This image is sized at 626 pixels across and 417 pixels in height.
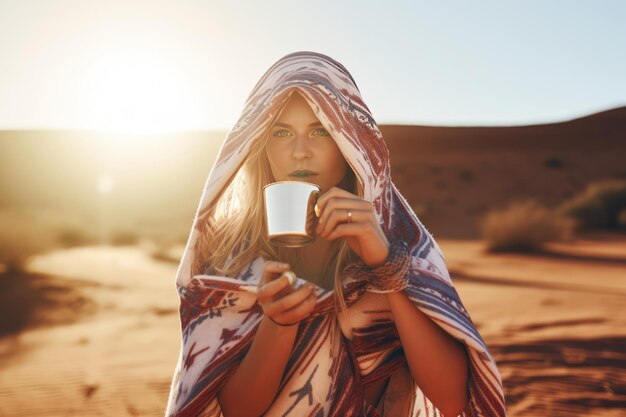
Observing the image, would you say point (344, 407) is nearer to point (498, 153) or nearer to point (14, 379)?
point (14, 379)

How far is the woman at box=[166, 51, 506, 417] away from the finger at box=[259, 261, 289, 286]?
283 mm

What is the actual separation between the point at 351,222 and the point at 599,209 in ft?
64.2

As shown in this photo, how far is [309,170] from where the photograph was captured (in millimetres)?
2035

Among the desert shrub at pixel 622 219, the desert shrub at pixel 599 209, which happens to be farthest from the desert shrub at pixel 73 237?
the desert shrub at pixel 622 219

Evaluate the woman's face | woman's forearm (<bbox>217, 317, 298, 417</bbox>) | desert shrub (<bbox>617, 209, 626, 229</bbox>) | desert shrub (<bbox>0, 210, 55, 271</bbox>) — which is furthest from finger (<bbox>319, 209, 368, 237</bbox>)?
desert shrub (<bbox>617, 209, 626, 229</bbox>)

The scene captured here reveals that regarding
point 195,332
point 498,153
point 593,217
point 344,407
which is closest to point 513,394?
point 344,407

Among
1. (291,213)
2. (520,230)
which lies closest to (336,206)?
(291,213)

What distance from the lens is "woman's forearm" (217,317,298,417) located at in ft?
5.67

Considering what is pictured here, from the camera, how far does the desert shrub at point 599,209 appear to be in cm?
1833

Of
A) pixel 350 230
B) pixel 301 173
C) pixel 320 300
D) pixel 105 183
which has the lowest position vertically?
pixel 105 183

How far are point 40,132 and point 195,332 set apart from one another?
214 feet

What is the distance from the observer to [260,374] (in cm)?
179

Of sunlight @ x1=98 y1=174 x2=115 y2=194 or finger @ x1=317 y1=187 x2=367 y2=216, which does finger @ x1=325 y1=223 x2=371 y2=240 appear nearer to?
finger @ x1=317 y1=187 x2=367 y2=216

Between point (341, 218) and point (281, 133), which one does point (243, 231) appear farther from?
point (341, 218)
